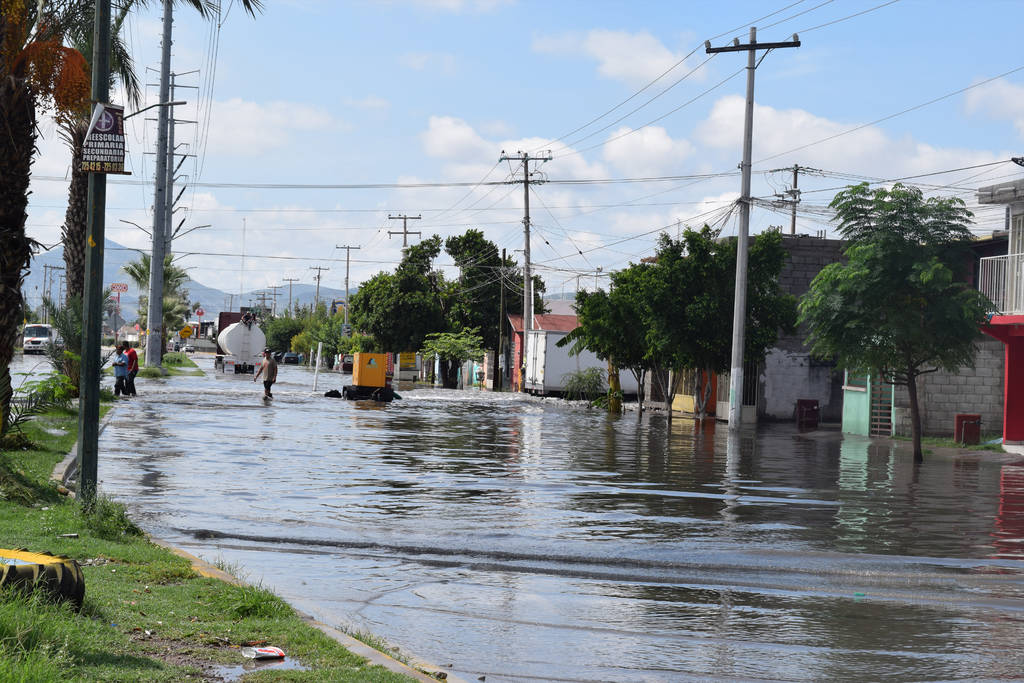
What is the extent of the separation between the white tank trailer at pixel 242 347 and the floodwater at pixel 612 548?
4673cm

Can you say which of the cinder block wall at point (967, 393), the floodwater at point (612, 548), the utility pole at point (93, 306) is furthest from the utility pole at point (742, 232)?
the utility pole at point (93, 306)

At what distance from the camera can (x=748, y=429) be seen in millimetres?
36781

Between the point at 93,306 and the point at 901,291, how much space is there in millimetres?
19399

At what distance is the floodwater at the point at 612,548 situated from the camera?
26.2 ft

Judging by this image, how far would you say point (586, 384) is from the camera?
50.5 meters

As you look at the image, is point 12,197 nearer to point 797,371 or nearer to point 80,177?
point 80,177

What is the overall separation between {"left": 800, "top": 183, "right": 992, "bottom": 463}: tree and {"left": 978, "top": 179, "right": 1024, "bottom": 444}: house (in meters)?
1.27

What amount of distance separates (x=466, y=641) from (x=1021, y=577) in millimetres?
6212

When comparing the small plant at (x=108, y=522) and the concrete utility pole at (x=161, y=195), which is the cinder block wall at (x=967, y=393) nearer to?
the small plant at (x=108, y=522)

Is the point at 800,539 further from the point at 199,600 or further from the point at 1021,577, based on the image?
the point at 199,600

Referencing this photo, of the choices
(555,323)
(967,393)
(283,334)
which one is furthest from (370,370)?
(283,334)

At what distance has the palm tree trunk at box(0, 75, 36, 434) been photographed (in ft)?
52.7

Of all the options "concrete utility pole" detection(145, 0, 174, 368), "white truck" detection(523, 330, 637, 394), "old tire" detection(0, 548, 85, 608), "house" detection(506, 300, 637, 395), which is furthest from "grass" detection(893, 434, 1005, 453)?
"concrete utility pole" detection(145, 0, 174, 368)

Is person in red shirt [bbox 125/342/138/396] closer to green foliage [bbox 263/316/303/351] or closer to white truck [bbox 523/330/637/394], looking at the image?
white truck [bbox 523/330/637/394]
